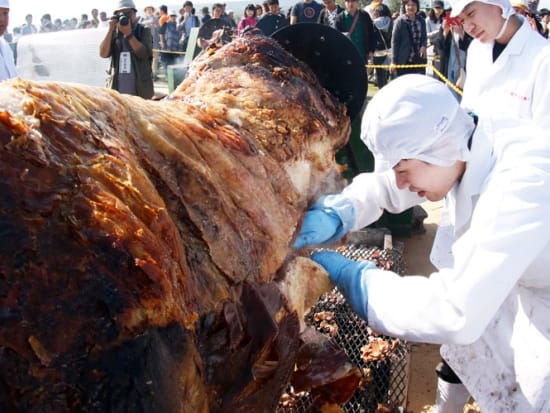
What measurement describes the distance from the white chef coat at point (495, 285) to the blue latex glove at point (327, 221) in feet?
1.39

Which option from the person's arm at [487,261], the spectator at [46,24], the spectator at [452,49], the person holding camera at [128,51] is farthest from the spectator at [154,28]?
the person's arm at [487,261]

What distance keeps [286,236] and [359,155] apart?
2775mm

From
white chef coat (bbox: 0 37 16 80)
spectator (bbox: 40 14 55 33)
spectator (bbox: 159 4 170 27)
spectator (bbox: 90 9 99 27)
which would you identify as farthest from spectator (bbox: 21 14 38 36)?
white chef coat (bbox: 0 37 16 80)

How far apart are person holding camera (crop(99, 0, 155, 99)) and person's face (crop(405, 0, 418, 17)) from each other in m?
5.00

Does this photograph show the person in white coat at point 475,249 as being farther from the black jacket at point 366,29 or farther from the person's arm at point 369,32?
the person's arm at point 369,32

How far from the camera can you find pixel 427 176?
1.94 meters

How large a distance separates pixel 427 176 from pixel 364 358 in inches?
54.6

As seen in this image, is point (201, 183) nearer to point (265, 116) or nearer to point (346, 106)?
point (265, 116)

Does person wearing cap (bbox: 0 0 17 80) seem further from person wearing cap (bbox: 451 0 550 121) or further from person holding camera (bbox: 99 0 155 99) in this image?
person wearing cap (bbox: 451 0 550 121)

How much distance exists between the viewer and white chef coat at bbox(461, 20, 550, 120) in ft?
11.6

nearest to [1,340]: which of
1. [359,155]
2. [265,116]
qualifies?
[265,116]

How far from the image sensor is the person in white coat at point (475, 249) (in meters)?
1.71

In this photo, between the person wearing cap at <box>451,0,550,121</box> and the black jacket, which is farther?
the black jacket

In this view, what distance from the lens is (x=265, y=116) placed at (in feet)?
8.38
